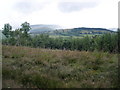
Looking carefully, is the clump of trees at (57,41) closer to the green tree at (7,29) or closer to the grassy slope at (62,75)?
the green tree at (7,29)

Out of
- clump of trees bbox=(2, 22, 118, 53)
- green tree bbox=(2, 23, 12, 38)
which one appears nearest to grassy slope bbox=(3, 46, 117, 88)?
clump of trees bbox=(2, 22, 118, 53)

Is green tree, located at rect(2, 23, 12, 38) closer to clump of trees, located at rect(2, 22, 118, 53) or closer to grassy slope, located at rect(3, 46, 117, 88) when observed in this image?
clump of trees, located at rect(2, 22, 118, 53)

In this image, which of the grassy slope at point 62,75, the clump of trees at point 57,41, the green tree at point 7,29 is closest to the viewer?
the grassy slope at point 62,75

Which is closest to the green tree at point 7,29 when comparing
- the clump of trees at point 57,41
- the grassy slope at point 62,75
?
the clump of trees at point 57,41

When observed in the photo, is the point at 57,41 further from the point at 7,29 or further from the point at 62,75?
the point at 62,75

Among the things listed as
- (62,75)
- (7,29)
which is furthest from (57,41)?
(62,75)

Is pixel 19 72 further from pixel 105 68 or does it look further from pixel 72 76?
A: pixel 105 68

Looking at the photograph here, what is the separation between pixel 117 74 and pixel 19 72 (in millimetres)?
3506

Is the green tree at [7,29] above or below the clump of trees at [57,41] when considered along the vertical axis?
above

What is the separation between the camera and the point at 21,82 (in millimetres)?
4848

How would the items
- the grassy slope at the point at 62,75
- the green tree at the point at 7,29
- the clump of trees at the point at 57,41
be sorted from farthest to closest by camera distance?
the green tree at the point at 7,29
the clump of trees at the point at 57,41
the grassy slope at the point at 62,75

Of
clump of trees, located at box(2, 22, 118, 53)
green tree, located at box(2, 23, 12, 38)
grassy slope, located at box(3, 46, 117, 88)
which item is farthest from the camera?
green tree, located at box(2, 23, 12, 38)

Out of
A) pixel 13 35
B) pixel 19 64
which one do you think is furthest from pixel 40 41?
pixel 19 64

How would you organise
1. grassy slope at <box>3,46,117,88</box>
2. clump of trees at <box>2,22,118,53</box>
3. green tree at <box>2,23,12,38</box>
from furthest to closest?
green tree at <box>2,23,12,38</box> → clump of trees at <box>2,22,118,53</box> → grassy slope at <box>3,46,117,88</box>
